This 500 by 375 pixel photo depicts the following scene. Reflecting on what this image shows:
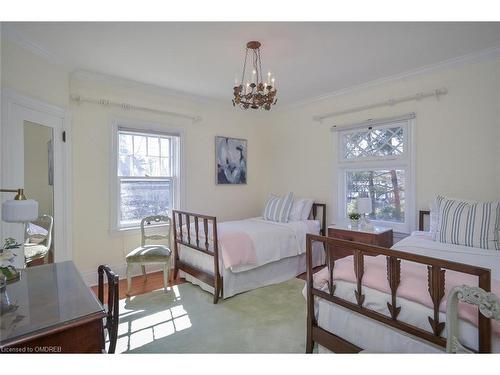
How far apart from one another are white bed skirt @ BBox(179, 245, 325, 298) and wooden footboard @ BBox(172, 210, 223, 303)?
0.18ft

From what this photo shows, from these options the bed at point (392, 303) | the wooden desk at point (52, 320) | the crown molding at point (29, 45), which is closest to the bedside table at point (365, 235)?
the bed at point (392, 303)

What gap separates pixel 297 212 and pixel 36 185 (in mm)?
3047

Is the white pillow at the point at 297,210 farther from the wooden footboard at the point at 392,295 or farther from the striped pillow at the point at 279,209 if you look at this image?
the wooden footboard at the point at 392,295

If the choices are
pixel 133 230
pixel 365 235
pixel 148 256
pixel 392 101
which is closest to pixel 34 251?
pixel 148 256

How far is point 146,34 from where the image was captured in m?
2.38

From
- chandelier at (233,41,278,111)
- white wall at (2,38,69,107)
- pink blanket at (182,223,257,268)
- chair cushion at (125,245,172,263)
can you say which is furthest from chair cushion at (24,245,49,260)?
chandelier at (233,41,278,111)

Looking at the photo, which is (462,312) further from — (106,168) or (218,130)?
(218,130)

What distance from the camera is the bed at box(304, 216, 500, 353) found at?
4.12 ft

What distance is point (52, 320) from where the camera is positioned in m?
1.07

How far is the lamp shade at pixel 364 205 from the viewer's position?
3.44 meters

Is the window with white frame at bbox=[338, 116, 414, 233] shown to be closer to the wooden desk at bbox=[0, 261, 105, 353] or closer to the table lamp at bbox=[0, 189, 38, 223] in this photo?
the wooden desk at bbox=[0, 261, 105, 353]

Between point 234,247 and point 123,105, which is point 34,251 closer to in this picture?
point 234,247

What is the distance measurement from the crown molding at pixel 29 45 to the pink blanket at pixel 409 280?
3.08 metres

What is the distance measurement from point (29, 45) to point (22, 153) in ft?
3.24
